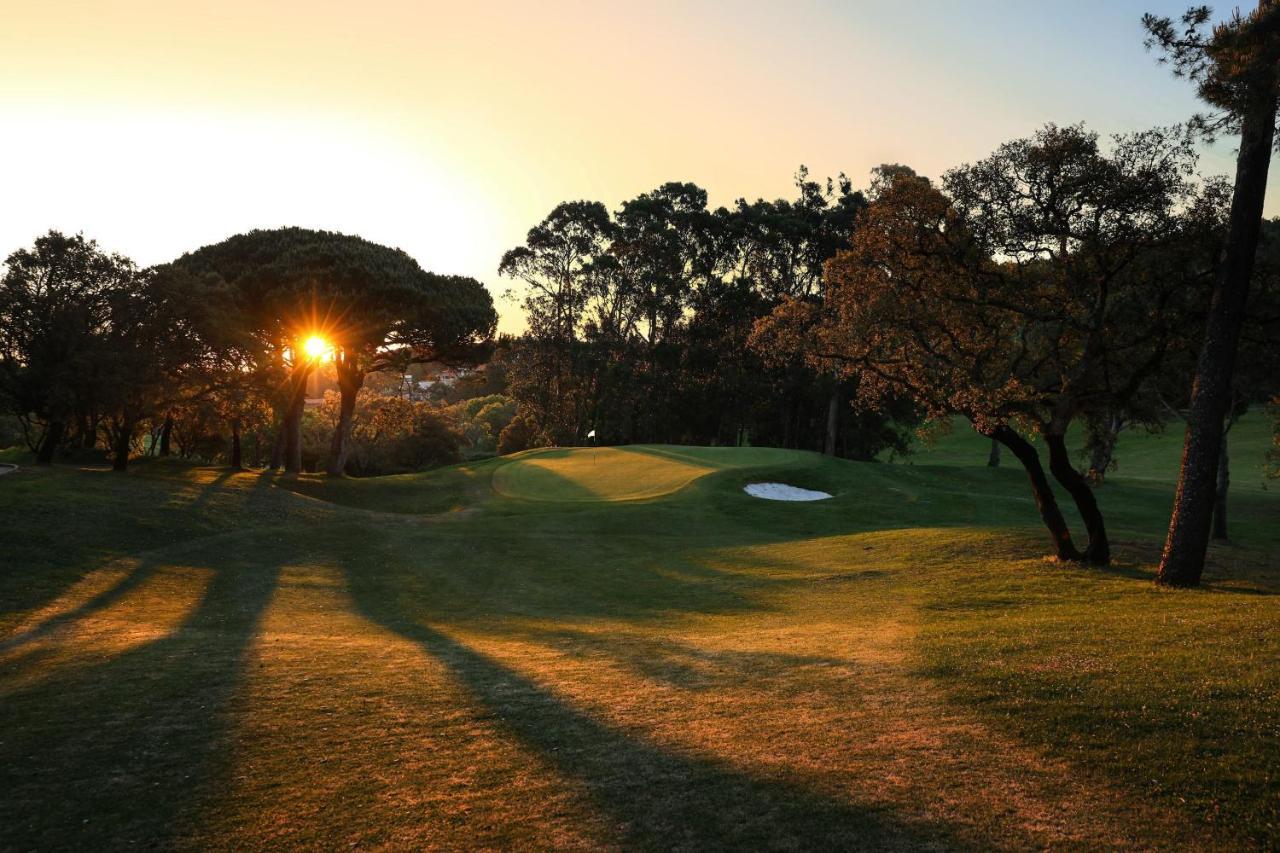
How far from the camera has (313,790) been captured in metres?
7.64

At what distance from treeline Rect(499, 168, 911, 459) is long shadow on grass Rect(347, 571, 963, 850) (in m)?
61.0

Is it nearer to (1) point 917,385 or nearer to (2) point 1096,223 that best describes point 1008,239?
(2) point 1096,223

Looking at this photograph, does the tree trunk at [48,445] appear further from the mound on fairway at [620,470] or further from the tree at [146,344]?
the mound on fairway at [620,470]

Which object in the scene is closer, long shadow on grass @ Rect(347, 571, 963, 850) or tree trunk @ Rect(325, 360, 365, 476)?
long shadow on grass @ Rect(347, 571, 963, 850)

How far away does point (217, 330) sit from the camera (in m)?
38.6

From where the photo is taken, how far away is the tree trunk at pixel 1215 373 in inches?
683

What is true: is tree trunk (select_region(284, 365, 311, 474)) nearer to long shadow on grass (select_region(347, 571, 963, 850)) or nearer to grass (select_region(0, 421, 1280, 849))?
grass (select_region(0, 421, 1280, 849))

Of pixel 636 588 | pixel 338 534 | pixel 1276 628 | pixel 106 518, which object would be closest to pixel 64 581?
pixel 106 518

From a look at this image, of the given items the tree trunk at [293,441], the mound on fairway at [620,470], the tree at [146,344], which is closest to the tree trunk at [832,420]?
the mound on fairway at [620,470]

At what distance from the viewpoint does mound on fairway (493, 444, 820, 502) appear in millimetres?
41438

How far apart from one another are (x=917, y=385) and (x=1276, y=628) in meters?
10.5

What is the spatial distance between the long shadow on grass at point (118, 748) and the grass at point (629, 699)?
0.04 m

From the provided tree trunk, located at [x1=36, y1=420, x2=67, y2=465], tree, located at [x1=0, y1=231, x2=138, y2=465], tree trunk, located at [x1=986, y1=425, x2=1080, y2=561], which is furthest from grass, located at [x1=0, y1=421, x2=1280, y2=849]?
tree trunk, located at [x1=36, y1=420, x2=67, y2=465]

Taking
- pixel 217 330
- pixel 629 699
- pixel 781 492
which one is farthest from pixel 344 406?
pixel 629 699
